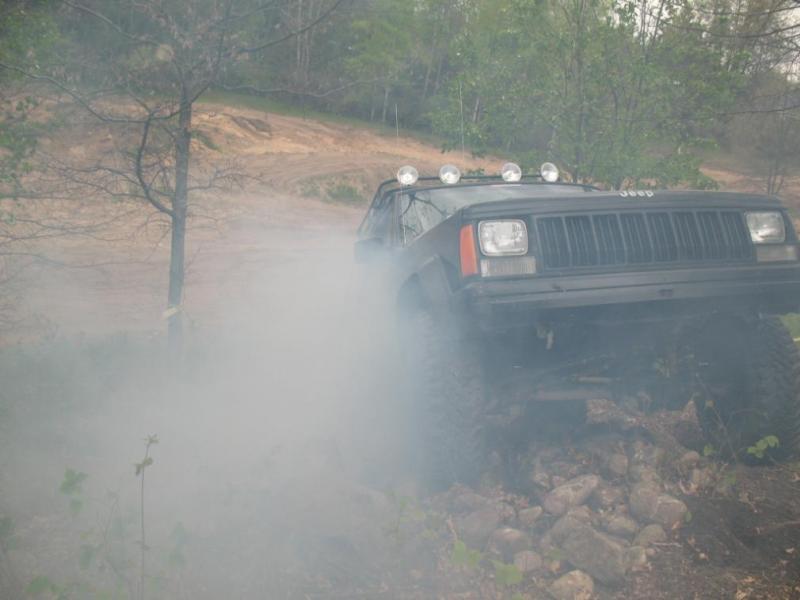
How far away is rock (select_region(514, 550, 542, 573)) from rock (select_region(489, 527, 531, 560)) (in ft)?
0.30

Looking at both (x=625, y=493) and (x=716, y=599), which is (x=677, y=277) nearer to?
(x=625, y=493)

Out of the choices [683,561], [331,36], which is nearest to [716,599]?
[683,561]

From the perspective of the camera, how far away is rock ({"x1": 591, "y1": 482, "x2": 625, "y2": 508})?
3982 mm

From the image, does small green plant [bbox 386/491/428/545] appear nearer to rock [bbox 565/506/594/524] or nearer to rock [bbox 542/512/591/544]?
rock [bbox 542/512/591/544]

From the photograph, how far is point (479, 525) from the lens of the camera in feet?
12.5

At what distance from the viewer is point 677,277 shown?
381 cm

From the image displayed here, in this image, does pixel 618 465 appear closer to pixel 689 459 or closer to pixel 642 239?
pixel 689 459

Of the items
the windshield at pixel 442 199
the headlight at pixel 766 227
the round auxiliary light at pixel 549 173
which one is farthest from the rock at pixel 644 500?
the round auxiliary light at pixel 549 173

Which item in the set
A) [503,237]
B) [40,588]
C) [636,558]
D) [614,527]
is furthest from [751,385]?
[40,588]

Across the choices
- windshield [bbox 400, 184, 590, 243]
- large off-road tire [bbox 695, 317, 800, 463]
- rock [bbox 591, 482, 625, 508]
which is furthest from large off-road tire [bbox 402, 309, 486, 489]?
large off-road tire [bbox 695, 317, 800, 463]

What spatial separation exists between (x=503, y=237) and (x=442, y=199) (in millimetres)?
1595

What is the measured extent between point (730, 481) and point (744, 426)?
512 mm

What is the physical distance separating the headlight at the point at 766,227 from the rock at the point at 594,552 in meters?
1.84

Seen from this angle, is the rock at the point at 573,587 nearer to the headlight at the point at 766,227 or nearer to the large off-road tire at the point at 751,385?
the large off-road tire at the point at 751,385
